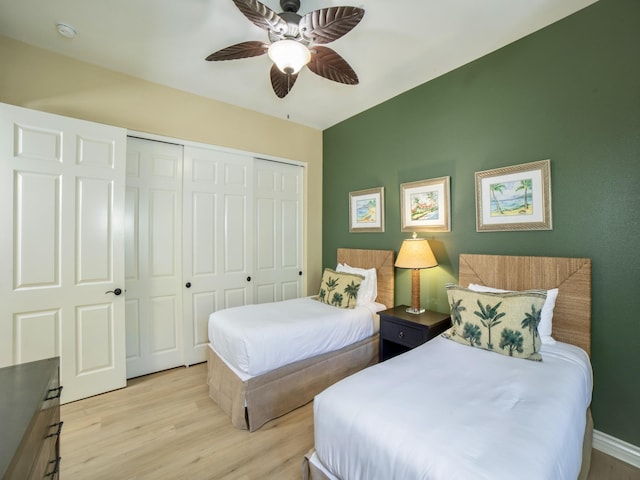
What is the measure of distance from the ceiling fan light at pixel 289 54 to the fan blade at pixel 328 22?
0.09m

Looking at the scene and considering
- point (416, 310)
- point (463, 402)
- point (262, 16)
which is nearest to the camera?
point (463, 402)

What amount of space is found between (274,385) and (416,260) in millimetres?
1572

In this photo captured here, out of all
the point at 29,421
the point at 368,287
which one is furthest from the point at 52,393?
the point at 368,287

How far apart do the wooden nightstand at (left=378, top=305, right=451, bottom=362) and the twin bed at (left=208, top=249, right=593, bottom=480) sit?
0.31m

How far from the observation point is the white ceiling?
6.36 feet

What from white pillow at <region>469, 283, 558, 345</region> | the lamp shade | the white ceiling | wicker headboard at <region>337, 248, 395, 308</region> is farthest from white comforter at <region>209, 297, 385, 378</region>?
the white ceiling

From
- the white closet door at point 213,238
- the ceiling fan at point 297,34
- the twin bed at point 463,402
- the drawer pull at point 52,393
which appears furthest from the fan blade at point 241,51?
the twin bed at point 463,402

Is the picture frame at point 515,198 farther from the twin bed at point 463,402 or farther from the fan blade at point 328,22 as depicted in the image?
the fan blade at point 328,22

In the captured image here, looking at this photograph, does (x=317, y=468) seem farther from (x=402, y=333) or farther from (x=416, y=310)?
(x=416, y=310)

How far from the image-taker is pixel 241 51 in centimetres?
193

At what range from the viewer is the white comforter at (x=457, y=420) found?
3.18 feet

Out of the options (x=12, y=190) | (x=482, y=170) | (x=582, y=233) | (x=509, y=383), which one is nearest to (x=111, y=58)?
(x=12, y=190)

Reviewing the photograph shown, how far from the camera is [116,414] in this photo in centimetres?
227

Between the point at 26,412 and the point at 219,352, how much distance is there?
1.61 metres
